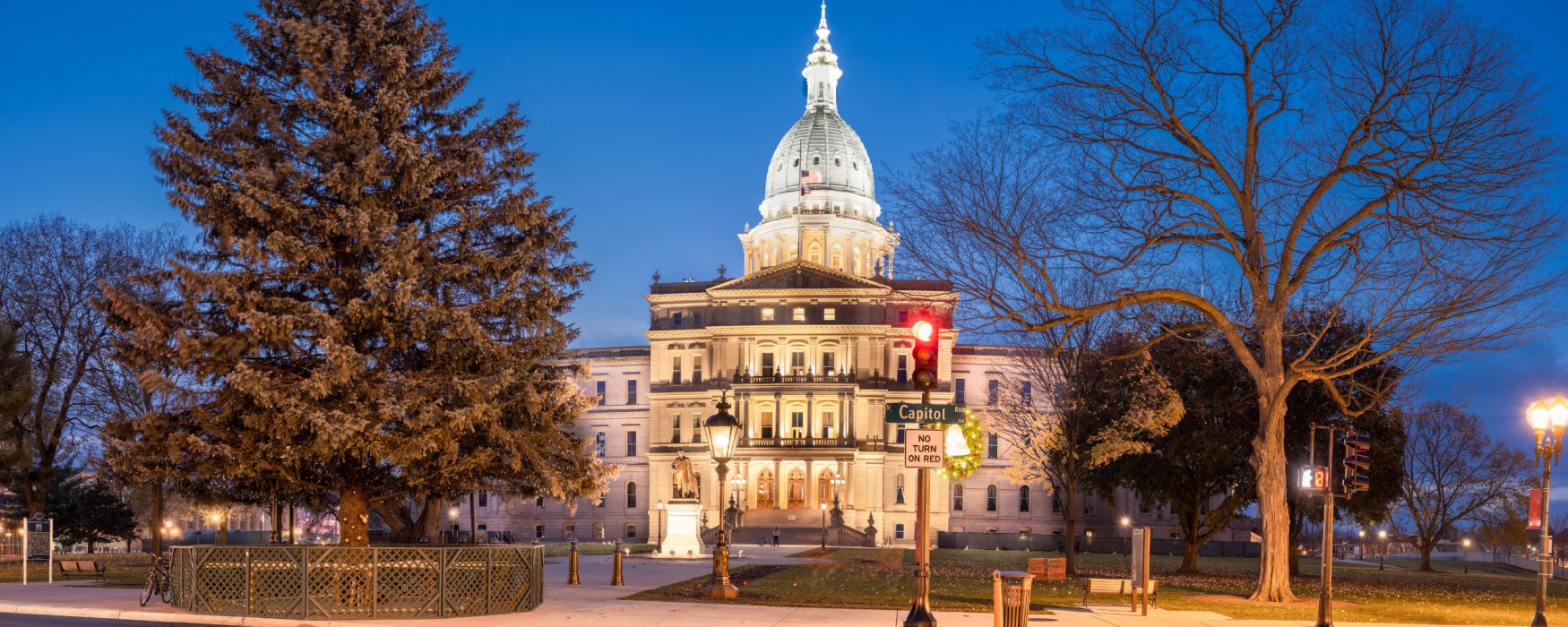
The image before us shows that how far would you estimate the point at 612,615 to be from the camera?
2228 centimetres

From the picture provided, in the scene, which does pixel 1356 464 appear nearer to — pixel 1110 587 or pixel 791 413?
pixel 1110 587

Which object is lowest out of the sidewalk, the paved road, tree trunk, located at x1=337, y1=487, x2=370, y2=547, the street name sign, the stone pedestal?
the stone pedestal

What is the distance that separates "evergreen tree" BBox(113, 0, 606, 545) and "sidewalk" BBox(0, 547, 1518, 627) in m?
2.56

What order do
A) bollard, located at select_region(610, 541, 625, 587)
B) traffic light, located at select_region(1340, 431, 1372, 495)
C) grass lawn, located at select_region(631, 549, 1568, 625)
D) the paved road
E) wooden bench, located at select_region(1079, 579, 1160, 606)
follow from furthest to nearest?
bollard, located at select_region(610, 541, 625, 587) < grass lawn, located at select_region(631, 549, 1568, 625) < wooden bench, located at select_region(1079, 579, 1160, 606) < traffic light, located at select_region(1340, 431, 1372, 495) < the paved road

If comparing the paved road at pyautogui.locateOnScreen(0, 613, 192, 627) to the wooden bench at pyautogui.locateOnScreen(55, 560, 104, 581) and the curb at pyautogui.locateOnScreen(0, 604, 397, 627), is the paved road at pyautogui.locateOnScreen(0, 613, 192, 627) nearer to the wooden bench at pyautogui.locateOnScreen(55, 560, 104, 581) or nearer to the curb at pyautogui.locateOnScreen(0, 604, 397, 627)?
the curb at pyautogui.locateOnScreen(0, 604, 397, 627)

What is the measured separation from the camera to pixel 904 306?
102562 millimetres

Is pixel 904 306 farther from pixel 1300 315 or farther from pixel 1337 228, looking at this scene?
pixel 1337 228

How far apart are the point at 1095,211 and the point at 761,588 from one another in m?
11.3

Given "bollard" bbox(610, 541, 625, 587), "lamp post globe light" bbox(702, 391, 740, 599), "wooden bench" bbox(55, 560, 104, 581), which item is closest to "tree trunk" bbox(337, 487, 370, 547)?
"lamp post globe light" bbox(702, 391, 740, 599)

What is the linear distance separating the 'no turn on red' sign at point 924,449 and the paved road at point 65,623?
441 inches

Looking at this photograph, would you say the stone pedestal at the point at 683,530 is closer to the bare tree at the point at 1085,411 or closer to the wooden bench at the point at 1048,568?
the bare tree at the point at 1085,411

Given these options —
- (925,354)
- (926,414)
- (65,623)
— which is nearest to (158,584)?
(65,623)

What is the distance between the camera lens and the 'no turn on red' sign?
18.1 meters

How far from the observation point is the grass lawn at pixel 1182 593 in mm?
26875
